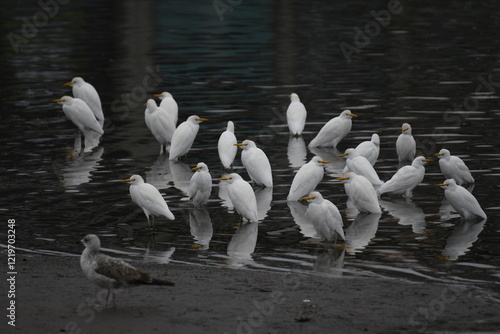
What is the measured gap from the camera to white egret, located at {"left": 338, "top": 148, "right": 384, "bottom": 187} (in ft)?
47.8

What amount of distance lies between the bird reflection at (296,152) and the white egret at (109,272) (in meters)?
8.10

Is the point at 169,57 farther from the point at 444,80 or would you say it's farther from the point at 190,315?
the point at 190,315

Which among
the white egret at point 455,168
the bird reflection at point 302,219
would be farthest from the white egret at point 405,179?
the bird reflection at point 302,219

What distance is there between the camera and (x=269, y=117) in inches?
834

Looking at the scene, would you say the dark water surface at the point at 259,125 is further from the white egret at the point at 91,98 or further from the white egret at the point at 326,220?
the white egret at the point at 91,98

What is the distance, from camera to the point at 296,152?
1803 cm

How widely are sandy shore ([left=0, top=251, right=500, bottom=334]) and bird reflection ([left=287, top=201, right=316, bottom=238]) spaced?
2.13 m

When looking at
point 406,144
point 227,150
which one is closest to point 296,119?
point 227,150

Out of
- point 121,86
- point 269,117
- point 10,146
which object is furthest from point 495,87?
point 10,146

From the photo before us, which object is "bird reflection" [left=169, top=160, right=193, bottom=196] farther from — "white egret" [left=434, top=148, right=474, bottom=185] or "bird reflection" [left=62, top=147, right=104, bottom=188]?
"white egret" [left=434, top=148, right=474, bottom=185]

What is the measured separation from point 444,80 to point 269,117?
6.62 m

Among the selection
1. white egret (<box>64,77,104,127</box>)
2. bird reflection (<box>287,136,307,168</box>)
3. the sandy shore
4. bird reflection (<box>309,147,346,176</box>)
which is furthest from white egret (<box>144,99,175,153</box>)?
the sandy shore

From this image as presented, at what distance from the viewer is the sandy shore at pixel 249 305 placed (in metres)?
8.74

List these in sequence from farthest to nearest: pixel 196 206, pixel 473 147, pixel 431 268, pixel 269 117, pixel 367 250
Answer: pixel 269 117 → pixel 473 147 → pixel 196 206 → pixel 367 250 → pixel 431 268
